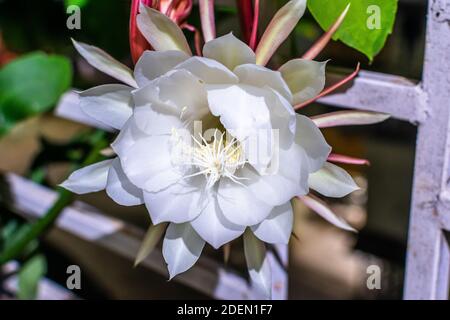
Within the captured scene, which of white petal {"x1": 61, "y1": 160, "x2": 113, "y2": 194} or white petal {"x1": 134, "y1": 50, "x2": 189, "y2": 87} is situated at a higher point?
white petal {"x1": 134, "y1": 50, "x2": 189, "y2": 87}

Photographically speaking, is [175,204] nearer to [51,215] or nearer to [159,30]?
[159,30]

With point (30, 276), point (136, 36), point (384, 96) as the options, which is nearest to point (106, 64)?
point (136, 36)

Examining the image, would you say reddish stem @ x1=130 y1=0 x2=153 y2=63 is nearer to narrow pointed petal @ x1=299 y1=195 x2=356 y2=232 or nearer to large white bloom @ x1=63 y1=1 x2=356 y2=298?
large white bloom @ x1=63 y1=1 x2=356 y2=298

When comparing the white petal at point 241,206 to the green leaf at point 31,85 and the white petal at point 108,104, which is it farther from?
the green leaf at point 31,85

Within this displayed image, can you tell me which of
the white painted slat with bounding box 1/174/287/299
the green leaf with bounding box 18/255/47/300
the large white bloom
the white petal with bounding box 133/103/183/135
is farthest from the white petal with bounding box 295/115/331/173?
the green leaf with bounding box 18/255/47/300
